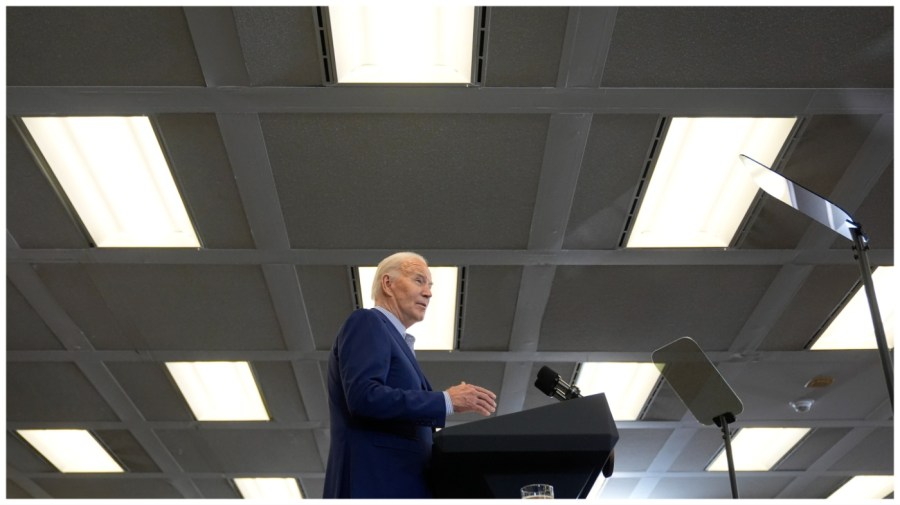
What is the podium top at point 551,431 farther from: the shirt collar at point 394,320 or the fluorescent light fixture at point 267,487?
the fluorescent light fixture at point 267,487

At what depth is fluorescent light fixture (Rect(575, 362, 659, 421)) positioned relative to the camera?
16.1 feet

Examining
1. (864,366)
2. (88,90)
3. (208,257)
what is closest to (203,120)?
(88,90)

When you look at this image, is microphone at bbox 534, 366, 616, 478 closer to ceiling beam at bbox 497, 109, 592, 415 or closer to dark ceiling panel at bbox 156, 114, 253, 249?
ceiling beam at bbox 497, 109, 592, 415

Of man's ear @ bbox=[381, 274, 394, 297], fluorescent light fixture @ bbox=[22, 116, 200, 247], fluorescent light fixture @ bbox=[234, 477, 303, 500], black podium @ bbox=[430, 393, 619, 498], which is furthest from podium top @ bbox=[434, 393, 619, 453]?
fluorescent light fixture @ bbox=[234, 477, 303, 500]

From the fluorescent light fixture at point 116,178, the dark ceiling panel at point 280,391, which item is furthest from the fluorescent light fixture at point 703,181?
the dark ceiling panel at point 280,391

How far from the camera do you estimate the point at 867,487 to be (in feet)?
23.8

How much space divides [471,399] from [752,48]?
1.53 meters

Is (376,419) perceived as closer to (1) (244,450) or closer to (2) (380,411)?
(2) (380,411)

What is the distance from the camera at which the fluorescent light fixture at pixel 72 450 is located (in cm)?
582

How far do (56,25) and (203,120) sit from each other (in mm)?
548

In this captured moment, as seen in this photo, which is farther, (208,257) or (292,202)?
(208,257)

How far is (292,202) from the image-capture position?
3238 mm

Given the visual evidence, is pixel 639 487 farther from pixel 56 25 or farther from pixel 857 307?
pixel 56 25

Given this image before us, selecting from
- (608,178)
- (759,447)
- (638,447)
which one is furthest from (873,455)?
(608,178)
